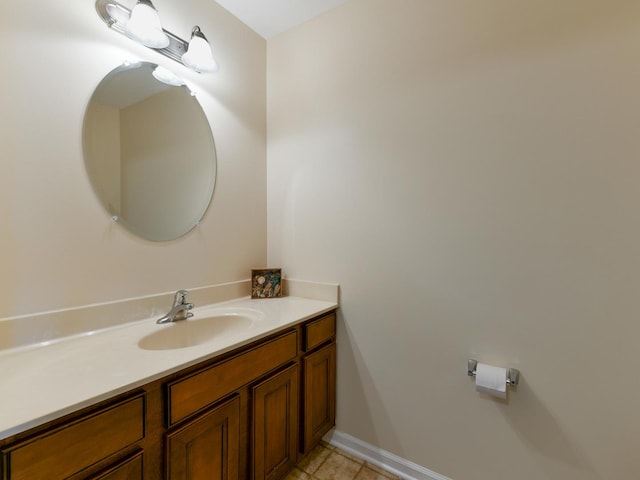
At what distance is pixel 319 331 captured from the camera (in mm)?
1471

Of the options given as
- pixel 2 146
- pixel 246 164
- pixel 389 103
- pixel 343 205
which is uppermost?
pixel 389 103

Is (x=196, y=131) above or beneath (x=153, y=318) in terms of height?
above

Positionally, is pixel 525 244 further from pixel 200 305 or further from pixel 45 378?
pixel 45 378

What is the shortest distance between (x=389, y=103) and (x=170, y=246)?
1.33 m

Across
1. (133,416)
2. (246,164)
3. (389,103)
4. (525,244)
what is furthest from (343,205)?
(133,416)

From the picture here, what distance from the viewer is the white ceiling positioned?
5.15 ft

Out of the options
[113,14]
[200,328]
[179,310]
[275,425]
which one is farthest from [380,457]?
[113,14]

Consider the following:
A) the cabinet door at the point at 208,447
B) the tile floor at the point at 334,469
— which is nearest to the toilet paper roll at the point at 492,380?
the tile floor at the point at 334,469

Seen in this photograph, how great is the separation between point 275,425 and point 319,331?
458 millimetres

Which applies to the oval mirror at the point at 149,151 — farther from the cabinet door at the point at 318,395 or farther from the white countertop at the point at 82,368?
→ the cabinet door at the point at 318,395

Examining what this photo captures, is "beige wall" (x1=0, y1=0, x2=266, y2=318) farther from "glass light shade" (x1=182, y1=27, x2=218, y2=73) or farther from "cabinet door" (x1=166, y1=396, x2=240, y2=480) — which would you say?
"cabinet door" (x1=166, y1=396, x2=240, y2=480)

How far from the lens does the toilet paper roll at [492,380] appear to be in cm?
110

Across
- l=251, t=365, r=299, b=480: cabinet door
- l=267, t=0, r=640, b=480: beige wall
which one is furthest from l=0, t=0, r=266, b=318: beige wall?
l=267, t=0, r=640, b=480: beige wall

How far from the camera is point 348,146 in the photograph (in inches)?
61.3
